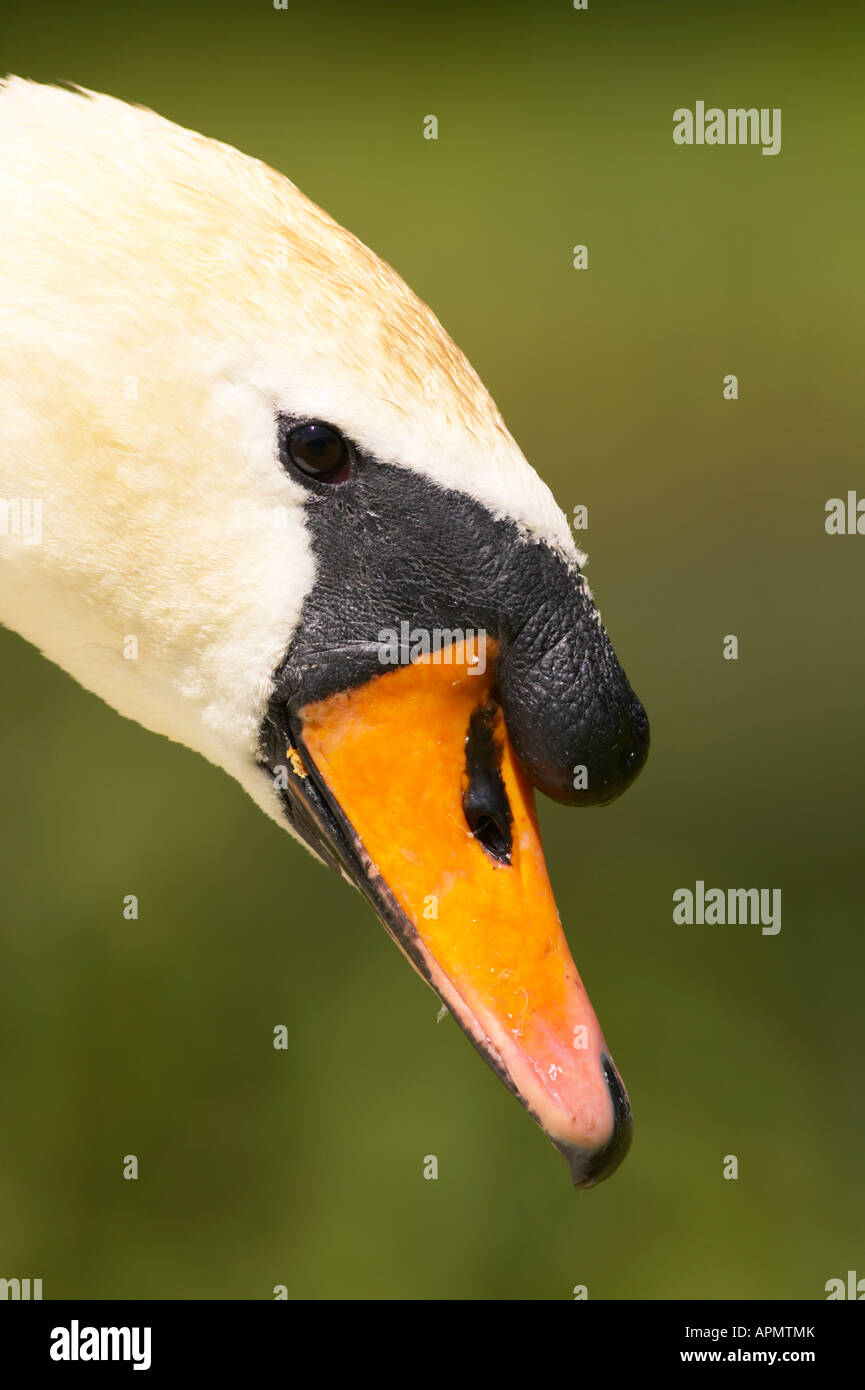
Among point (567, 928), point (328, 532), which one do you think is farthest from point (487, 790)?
point (567, 928)

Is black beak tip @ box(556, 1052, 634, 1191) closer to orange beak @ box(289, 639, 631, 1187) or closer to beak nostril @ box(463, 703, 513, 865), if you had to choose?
orange beak @ box(289, 639, 631, 1187)

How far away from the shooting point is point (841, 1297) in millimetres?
3502

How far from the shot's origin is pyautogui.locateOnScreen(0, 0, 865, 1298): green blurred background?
359cm

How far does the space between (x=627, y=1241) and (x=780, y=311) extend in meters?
4.29

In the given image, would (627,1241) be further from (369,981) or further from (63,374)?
(63,374)

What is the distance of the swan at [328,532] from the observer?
1454mm

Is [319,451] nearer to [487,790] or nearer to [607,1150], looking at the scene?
[487,790]

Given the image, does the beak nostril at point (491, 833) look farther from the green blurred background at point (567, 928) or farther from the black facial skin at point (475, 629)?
the green blurred background at point (567, 928)

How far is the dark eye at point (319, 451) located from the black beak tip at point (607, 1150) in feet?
1.89

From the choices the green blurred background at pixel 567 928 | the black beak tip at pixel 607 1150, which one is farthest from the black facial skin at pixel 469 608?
the green blurred background at pixel 567 928

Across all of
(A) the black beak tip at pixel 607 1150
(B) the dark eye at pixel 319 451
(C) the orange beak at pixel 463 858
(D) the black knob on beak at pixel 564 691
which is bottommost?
(A) the black beak tip at pixel 607 1150

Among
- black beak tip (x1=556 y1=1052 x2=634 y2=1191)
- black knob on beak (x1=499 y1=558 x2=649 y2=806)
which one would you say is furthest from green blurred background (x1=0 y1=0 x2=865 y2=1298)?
black knob on beak (x1=499 y1=558 x2=649 y2=806)

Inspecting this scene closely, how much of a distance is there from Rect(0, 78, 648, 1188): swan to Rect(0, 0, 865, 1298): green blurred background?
2029 millimetres

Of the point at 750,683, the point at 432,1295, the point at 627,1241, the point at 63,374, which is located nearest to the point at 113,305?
the point at 63,374
